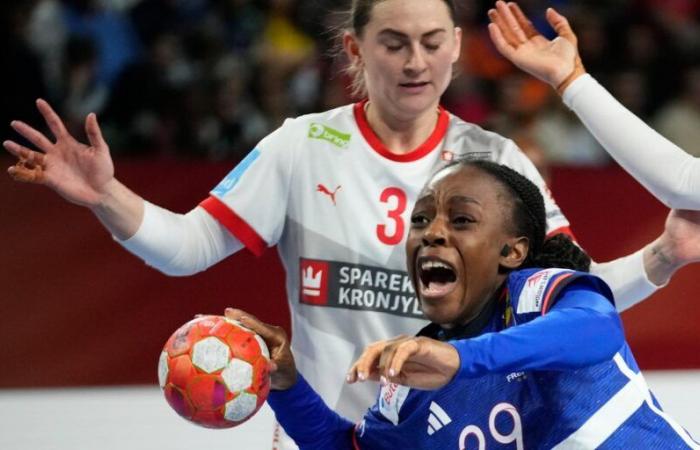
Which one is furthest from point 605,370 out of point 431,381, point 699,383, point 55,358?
point 55,358

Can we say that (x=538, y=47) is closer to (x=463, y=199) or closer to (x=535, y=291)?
(x=463, y=199)

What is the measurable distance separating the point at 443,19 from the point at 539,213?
0.66 metres

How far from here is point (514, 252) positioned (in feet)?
8.76

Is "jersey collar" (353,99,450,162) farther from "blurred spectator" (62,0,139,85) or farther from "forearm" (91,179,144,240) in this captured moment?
"blurred spectator" (62,0,139,85)

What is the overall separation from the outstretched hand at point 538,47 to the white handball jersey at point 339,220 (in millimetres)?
206

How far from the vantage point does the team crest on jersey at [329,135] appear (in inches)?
131

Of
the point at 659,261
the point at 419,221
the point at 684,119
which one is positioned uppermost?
the point at 419,221

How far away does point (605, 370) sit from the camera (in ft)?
8.18

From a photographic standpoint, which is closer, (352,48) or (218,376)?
(218,376)

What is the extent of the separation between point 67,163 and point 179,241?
328 mm

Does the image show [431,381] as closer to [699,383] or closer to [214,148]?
[699,383]

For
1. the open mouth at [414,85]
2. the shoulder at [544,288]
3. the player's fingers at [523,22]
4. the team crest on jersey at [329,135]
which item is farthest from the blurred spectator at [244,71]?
the shoulder at [544,288]

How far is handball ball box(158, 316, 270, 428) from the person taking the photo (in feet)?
8.61

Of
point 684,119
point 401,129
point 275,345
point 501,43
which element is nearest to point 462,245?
point 275,345
